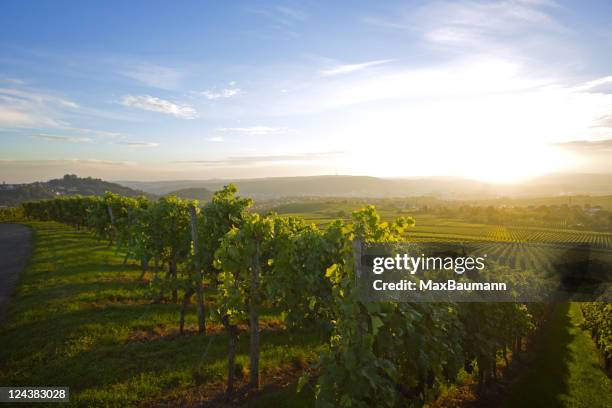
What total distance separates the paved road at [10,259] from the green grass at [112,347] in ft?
1.85

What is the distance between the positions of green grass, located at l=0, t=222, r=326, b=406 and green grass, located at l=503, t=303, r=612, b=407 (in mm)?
8389

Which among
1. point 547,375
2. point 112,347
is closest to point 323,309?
point 112,347

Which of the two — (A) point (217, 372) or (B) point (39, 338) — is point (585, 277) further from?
(B) point (39, 338)

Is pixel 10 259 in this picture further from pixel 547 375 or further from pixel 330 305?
pixel 547 375

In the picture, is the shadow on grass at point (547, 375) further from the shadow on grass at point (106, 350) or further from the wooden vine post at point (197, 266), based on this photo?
the wooden vine post at point (197, 266)

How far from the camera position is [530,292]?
1767 cm

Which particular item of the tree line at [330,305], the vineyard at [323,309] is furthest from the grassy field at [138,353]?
the tree line at [330,305]

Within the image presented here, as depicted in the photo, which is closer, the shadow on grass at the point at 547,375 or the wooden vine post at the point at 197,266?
the wooden vine post at the point at 197,266

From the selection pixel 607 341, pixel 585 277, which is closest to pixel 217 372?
pixel 607 341

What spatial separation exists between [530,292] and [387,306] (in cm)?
1517

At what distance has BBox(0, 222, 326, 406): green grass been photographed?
30.1 ft

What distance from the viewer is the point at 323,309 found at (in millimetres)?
10484

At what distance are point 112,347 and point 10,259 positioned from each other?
822 inches

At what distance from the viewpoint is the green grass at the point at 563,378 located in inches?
511
